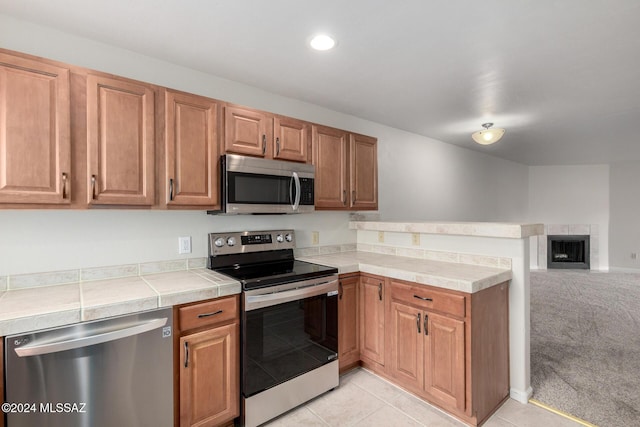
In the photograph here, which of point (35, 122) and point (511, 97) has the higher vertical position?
point (511, 97)

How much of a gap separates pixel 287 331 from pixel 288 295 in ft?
0.83

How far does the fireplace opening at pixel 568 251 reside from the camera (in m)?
7.34

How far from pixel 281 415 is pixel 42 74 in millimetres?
2458

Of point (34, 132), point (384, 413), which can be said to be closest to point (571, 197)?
point (384, 413)

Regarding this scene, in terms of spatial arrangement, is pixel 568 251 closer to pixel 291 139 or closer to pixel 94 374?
pixel 291 139

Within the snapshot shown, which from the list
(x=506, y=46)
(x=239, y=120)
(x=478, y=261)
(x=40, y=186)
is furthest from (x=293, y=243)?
(x=506, y=46)

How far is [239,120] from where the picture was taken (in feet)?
7.64

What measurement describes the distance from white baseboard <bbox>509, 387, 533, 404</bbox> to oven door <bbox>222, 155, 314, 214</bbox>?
80.7 inches

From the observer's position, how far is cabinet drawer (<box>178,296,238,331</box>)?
5.76 ft

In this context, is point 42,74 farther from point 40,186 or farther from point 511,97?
point 511,97

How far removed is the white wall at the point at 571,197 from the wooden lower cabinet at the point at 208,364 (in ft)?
25.6

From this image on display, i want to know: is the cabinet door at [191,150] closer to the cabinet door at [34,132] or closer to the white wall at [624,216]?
the cabinet door at [34,132]

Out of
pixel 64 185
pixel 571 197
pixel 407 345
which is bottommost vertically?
pixel 407 345

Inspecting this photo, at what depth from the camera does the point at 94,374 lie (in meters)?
1.49
